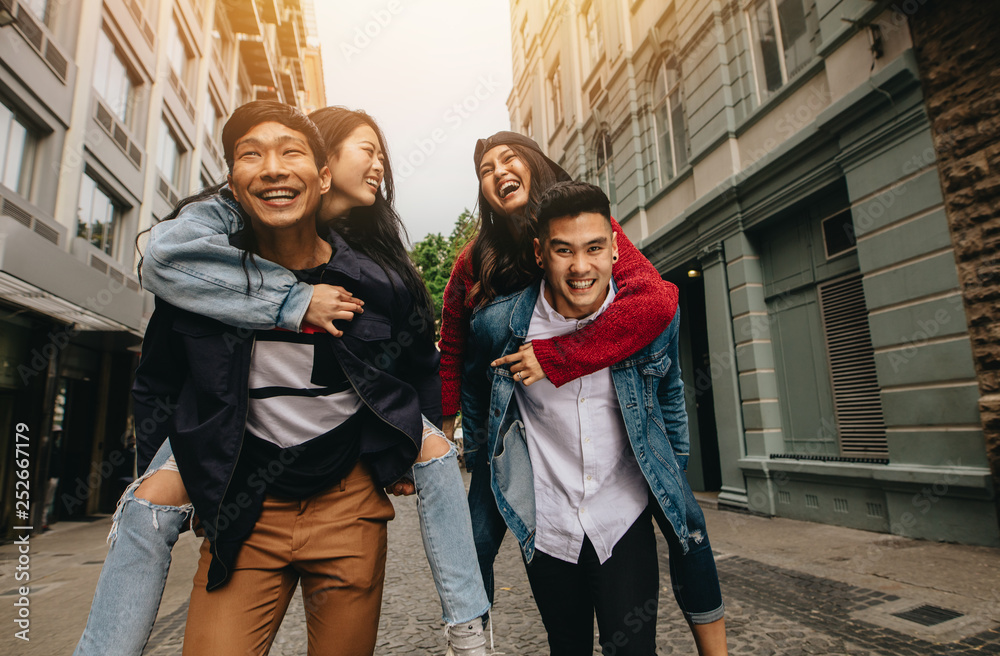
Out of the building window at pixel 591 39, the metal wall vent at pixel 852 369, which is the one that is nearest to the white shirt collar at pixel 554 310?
the metal wall vent at pixel 852 369

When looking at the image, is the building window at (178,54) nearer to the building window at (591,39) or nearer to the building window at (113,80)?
the building window at (113,80)

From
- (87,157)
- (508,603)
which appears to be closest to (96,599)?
(508,603)

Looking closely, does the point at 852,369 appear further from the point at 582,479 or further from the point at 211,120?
A: the point at 211,120

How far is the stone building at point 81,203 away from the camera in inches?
352

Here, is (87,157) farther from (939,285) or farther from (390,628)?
(939,285)

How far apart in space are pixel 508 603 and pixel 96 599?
11.5 feet

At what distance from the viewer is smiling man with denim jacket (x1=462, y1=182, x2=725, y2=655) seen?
1.88 meters

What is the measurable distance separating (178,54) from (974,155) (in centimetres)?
1948

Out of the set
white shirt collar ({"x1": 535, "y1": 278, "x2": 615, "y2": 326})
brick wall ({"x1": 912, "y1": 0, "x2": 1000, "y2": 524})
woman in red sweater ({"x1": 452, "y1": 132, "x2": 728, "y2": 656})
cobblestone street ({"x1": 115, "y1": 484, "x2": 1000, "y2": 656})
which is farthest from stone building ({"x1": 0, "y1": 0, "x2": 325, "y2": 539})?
brick wall ({"x1": 912, "y1": 0, "x2": 1000, "y2": 524})

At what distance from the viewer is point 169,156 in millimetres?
16531

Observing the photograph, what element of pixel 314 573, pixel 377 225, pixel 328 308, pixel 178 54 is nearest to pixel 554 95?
pixel 178 54

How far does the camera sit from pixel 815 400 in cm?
780

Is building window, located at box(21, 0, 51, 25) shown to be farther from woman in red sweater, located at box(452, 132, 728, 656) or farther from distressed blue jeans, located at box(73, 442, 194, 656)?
distressed blue jeans, located at box(73, 442, 194, 656)

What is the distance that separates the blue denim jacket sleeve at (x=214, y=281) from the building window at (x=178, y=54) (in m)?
17.6
